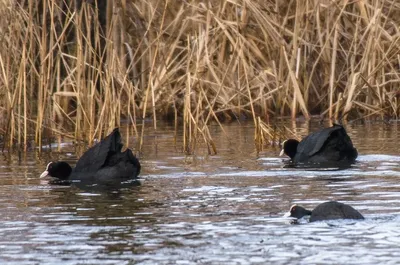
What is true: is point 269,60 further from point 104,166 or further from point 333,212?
point 333,212

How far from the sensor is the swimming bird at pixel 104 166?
37.3 feet

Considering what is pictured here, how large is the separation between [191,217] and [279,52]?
10.1m

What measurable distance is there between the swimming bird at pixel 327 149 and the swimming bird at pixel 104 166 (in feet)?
7.07

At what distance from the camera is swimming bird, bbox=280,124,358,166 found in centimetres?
1248

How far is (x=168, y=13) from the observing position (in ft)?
64.2

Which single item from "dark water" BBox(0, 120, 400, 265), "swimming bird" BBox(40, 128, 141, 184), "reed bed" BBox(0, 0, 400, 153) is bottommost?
"dark water" BBox(0, 120, 400, 265)

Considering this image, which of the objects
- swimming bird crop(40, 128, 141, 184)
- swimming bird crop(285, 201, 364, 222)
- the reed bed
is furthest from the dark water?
the reed bed

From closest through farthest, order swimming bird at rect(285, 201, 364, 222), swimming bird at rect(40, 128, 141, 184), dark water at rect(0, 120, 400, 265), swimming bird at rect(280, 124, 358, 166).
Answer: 1. dark water at rect(0, 120, 400, 265)
2. swimming bird at rect(285, 201, 364, 222)
3. swimming bird at rect(40, 128, 141, 184)
4. swimming bird at rect(280, 124, 358, 166)

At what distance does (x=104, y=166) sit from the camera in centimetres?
1155

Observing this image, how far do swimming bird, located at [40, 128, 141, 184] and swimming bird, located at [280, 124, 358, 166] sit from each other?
→ 2156 mm

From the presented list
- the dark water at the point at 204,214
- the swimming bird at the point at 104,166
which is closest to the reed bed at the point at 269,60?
the dark water at the point at 204,214

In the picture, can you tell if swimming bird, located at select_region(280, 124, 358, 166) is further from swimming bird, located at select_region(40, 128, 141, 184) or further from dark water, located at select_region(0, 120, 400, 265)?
swimming bird, located at select_region(40, 128, 141, 184)

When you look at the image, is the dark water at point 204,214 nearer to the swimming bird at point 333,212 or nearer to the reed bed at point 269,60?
the swimming bird at point 333,212

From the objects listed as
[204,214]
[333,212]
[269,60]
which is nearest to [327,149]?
[204,214]
